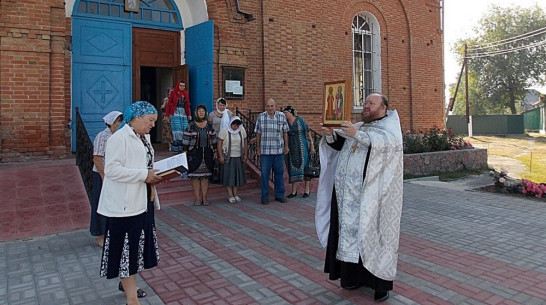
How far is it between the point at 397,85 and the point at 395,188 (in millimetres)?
11516

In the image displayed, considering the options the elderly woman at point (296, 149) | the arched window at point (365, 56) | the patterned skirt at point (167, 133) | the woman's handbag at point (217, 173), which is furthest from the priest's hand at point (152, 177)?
the arched window at point (365, 56)

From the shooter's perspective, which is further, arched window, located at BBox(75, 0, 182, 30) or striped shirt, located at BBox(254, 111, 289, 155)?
arched window, located at BBox(75, 0, 182, 30)

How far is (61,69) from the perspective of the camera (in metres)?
8.11

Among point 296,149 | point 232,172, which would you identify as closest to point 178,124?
point 232,172

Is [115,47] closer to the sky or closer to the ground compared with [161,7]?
closer to the ground

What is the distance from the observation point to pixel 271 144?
24.7ft

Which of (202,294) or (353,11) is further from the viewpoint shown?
(353,11)

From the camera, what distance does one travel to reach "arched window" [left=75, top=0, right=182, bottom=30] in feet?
29.9

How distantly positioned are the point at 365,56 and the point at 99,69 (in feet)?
27.6

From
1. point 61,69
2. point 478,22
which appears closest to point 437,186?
point 61,69

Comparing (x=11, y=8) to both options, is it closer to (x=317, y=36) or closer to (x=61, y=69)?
(x=61, y=69)

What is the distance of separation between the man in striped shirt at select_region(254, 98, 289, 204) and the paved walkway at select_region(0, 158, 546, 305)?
2.12ft

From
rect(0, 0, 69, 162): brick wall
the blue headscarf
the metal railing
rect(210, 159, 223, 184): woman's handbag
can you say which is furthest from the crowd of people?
rect(0, 0, 69, 162): brick wall

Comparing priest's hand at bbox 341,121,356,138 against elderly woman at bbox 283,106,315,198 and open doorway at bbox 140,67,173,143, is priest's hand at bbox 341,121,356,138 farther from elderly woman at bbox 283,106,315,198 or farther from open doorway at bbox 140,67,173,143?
open doorway at bbox 140,67,173,143
